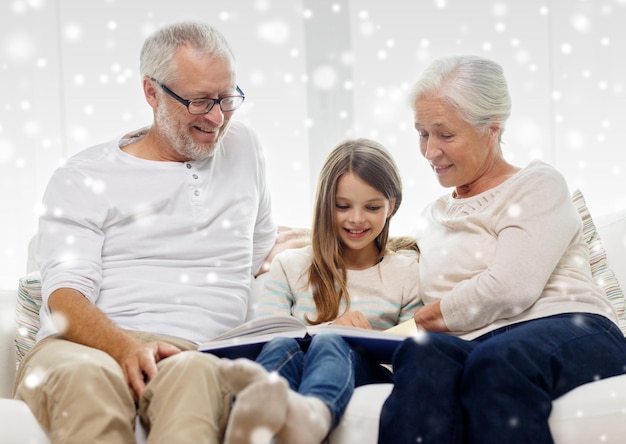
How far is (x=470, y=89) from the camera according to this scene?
2.01 metres

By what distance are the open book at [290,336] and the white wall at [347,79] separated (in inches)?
56.8

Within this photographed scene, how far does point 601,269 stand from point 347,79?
1464mm

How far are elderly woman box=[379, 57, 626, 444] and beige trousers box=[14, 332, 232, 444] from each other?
34 centimetres

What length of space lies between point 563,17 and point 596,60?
22 cm

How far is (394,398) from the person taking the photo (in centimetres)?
153

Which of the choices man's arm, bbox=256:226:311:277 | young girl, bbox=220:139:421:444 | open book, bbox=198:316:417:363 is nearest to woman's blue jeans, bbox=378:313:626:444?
open book, bbox=198:316:417:363

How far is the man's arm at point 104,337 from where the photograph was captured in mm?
1679

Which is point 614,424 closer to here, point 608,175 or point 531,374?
point 531,374

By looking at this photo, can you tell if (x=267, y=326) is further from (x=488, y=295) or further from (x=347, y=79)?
(x=347, y=79)

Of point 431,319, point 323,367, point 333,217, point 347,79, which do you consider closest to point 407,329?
point 431,319

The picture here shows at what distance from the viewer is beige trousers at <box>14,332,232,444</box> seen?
145 centimetres

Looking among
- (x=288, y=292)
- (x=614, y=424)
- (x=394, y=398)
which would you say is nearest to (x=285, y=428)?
(x=394, y=398)

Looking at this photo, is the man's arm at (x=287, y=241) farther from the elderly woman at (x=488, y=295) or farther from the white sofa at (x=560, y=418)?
the white sofa at (x=560, y=418)

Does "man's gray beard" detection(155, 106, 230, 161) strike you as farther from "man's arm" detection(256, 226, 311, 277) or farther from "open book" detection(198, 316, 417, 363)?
"open book" detection(198, 316, 417, 363)
